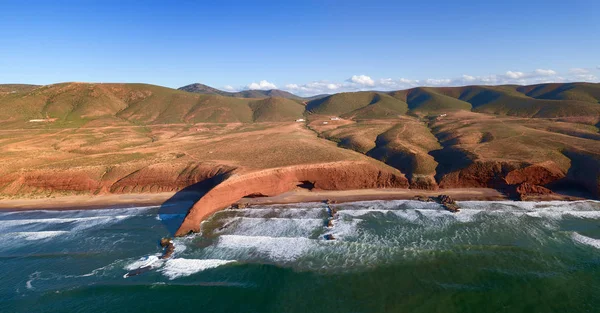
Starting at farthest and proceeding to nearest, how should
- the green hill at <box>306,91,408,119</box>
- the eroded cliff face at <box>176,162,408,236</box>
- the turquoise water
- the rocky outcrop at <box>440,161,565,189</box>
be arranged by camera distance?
the green hill at <box>306,91,408,119</box>, the eroded cliff face at <box>176,162,408,236</box>, the rocky outcrop at <box>440,161,565,189</box>, the turquoise water

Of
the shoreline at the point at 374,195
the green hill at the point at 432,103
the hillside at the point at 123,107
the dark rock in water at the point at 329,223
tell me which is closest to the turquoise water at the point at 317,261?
the dark rock in water at the point at 329,223

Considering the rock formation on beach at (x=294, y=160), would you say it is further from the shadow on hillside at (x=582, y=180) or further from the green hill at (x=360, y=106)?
the green hill at (x=360, y=106)

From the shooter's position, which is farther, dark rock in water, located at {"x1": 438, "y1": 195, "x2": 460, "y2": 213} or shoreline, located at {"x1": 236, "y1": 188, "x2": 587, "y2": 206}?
shoreline, located at {"x1": 236, "y1": 188, "x2": 587, "y2": 206}

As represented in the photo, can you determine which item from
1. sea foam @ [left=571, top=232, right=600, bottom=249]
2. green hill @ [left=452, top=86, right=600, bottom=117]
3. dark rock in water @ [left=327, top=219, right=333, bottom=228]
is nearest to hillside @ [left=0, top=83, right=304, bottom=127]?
green hill @ [left=452, top=86, right=600, bottom=117]

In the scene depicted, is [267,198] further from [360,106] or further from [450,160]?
[360,106]

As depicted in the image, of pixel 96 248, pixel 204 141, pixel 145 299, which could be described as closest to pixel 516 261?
pixel 145 299

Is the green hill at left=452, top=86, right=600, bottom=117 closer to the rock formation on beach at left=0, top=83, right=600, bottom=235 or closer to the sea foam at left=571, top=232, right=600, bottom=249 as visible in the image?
the rock formation on beach at left=0, top=83, right=600, bottom=235

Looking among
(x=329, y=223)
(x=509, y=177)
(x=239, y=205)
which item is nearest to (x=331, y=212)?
(x=329, y=223)
